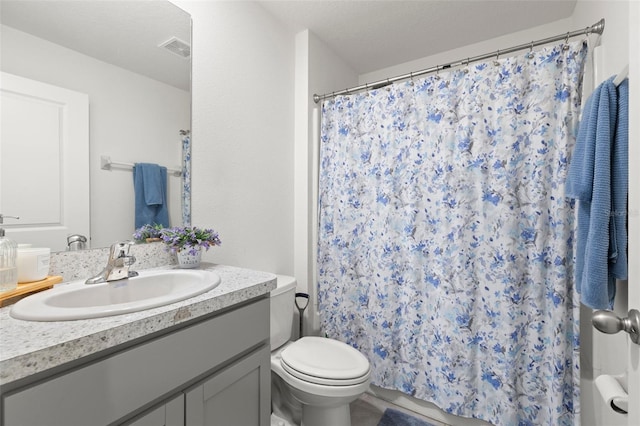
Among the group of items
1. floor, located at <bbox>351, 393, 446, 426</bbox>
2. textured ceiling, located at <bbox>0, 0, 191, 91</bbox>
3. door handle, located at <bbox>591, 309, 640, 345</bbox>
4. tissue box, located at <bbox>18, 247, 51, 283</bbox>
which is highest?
textured ceiling, located at <bbox>0, 0, 191, 91</bbox>

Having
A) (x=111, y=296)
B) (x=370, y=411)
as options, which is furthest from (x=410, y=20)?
(x=370, y=411)

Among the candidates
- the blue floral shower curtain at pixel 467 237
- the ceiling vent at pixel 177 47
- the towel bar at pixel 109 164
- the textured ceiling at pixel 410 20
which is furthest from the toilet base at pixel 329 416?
the textured ceiling at pixel 410 20

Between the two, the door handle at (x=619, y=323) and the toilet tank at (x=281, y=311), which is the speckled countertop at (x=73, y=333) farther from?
the door handle at (x=619, y=323)

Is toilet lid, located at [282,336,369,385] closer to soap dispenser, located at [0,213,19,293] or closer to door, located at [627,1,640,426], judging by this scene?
door, located at [627,1,640,426]

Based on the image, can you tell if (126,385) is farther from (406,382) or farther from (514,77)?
(514,77)

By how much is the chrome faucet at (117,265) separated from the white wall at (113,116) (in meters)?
0.15

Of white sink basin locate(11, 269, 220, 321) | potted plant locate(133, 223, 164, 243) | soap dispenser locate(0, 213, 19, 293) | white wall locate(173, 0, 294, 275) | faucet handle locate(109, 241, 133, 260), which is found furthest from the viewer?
white wall locate(173, 0, 294, 275)

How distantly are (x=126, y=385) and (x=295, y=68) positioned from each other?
6.52 ft

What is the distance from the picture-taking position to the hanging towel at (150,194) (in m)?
1.24

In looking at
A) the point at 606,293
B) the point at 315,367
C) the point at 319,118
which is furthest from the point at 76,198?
the point at 606,293

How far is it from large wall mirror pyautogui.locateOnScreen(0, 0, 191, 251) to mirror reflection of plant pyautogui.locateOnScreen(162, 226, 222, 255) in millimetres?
116

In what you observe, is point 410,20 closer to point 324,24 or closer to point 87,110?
point 324,24

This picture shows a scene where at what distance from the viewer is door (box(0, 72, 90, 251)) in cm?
91

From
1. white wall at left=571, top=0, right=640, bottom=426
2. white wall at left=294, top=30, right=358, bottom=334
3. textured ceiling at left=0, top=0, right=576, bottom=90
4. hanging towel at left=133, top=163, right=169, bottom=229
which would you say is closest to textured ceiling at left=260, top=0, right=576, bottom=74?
textured ceiling at left=0, top=0, right=576, bottom=90
